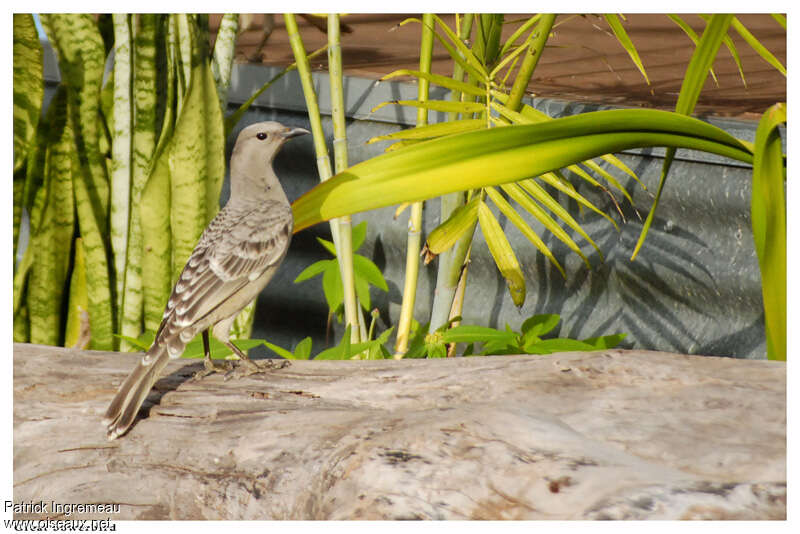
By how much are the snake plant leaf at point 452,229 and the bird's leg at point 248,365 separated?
0.43 metres

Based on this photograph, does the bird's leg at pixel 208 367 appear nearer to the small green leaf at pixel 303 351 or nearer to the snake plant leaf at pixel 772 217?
the small green leaf at pixel 303 351

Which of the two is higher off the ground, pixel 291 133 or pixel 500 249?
pixel 291 133

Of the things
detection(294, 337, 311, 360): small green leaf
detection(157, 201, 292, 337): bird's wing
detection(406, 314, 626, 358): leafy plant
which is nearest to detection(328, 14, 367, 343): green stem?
detection(294, 337, 311, 360): small green leaf

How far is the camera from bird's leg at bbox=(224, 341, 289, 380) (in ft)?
5.36

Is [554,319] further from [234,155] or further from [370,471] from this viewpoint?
[370,471]

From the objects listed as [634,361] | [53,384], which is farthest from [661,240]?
[53,384]

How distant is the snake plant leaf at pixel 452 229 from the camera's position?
1710 mm

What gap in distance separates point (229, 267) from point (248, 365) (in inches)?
8.7

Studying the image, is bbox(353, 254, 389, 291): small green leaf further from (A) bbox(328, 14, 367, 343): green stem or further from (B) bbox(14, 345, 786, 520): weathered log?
(B) bbox(14, 345, 786, 520): weathered log

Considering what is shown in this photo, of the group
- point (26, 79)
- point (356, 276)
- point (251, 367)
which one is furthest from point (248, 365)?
point (26, 79)

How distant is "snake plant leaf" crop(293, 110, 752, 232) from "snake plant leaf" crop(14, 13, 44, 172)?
1.16 metres

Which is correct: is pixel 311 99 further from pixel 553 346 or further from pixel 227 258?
pixel 553 346

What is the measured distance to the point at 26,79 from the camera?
2014 mm

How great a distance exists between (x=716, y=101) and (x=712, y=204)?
609 mm
